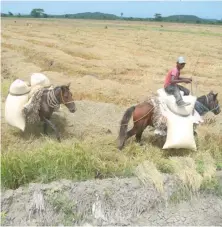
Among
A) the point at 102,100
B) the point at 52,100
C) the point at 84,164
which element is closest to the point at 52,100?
the point at 52,100

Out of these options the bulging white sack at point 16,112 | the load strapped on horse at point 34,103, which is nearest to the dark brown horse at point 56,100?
the load strapped on horse at point 34,103

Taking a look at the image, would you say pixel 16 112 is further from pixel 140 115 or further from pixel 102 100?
pixel 102 100

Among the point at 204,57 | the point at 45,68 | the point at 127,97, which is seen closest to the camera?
the point at 127,97

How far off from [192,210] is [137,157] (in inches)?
57.3

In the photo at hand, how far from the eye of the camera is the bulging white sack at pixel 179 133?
711 centimetres

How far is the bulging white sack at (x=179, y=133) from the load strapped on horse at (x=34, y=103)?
201 cm

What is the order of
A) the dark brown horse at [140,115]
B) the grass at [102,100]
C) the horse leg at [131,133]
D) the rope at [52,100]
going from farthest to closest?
1. the rope at [52,100]
2. the horse leg at [131,133]
3. the dark brown horse at [140,115]
4. the grass at [102,100]

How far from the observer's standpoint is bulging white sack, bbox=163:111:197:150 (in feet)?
23.3

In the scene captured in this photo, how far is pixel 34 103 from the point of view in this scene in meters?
8.03

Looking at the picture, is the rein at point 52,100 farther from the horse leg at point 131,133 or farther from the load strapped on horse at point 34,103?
the horse leg at point 131,133

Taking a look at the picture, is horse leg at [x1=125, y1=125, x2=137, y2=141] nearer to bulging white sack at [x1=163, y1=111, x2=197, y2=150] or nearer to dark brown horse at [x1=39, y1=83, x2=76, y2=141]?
bulging white sack at [x1=163, y1=111, x2=197, y2=150]

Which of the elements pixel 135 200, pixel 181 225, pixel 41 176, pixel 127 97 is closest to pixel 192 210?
pixel 181 225

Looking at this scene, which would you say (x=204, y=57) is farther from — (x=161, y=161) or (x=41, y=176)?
(x=41, y=176)

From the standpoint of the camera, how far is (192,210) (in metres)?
6.04
